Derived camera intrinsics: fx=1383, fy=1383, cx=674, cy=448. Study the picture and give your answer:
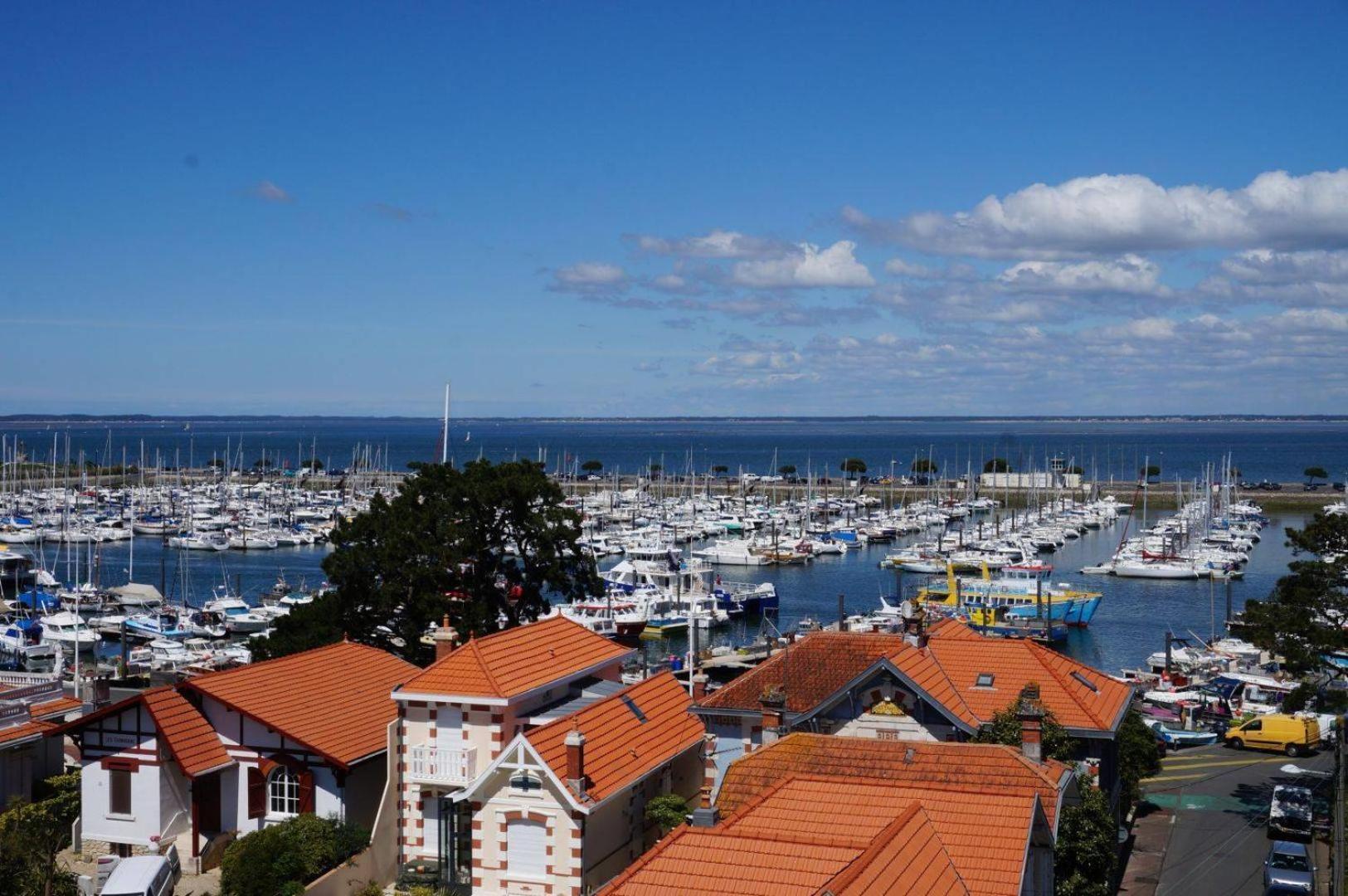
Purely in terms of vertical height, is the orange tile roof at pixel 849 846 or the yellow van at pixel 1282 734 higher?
the orange tile roof at pixel 849 846

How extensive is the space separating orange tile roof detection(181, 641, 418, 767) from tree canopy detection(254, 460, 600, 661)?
7079mm

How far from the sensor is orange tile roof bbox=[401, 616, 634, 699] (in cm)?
2539

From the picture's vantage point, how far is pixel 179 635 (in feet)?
237

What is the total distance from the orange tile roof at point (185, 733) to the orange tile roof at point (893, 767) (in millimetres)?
10488

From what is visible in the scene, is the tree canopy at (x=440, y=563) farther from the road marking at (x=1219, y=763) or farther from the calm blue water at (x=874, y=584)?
the calm blue water at (x=874, y=584)

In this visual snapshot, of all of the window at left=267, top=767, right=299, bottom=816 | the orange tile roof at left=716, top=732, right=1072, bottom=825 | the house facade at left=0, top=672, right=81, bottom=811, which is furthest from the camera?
the house facade at left=0, top=672, right=81, bottom=811

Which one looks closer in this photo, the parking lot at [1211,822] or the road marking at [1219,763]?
the parking lot at [1211,822]

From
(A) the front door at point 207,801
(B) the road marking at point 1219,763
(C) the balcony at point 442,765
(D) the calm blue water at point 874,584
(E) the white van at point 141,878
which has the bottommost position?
(D) the calm blue water at point 874,584

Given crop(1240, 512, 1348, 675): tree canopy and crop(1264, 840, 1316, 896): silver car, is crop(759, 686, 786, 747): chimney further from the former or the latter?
crop(1240, 512, 1348, 675): tree canopy

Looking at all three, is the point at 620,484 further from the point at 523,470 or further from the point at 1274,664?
the point at 523,470

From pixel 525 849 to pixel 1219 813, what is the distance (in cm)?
2030

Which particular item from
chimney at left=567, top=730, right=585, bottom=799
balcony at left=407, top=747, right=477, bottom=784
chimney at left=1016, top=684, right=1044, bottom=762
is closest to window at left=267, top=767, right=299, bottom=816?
balcony at left=407, top=747, right=477, bottom=784

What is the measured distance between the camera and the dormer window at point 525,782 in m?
22.7

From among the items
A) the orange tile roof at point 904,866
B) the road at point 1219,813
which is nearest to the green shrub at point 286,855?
the orange tile roof at point 904,866
